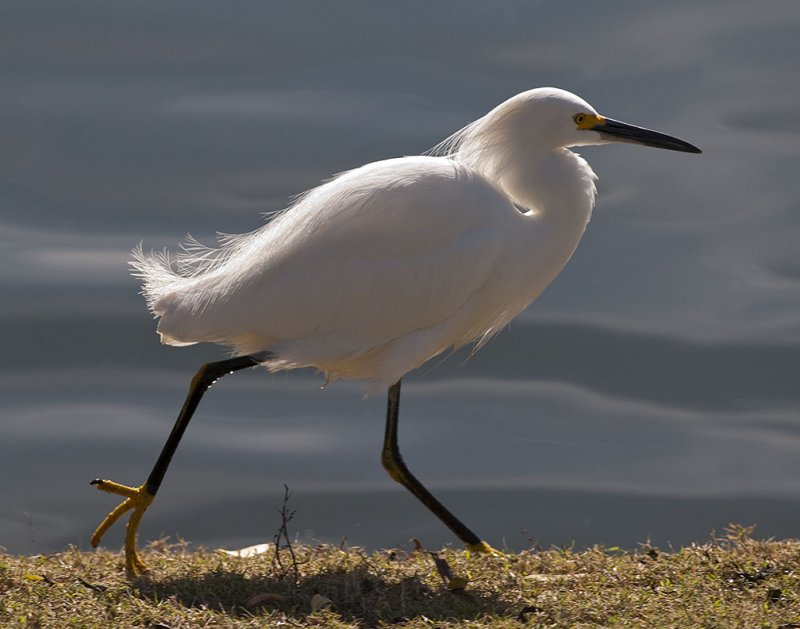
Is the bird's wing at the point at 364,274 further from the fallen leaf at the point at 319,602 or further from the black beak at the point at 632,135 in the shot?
the fallen leaf at the point at 319,602

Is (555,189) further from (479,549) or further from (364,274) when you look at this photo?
(479,549)

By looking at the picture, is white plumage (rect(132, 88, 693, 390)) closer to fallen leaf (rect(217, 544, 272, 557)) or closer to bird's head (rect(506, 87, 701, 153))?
bird's head (rect(506, 87, 701, 153))

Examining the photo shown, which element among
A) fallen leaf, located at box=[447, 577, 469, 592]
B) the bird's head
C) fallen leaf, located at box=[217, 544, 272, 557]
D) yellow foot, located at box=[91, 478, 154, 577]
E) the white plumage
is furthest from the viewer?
the bird's head

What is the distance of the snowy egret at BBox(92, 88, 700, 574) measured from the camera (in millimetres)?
4973

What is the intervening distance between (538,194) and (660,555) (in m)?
1.50

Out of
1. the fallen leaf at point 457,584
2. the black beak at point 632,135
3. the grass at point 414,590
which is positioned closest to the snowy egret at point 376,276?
the black beak at point 632,135

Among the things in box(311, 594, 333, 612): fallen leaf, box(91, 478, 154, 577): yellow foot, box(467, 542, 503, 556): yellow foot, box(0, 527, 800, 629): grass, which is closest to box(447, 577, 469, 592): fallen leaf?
box(0, 527, 800, 629): grass

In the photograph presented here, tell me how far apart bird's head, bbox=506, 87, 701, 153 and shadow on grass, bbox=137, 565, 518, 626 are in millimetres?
1878

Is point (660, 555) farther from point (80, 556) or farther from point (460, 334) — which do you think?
point (80, 556)

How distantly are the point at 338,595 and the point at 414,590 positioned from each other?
257mm

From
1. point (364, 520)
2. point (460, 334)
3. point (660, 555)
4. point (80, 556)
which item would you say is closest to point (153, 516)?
point (364, 520)

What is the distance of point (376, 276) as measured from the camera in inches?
196

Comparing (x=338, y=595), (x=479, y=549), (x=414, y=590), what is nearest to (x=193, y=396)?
(x=338, y=595)

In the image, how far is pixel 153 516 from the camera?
7062mm
